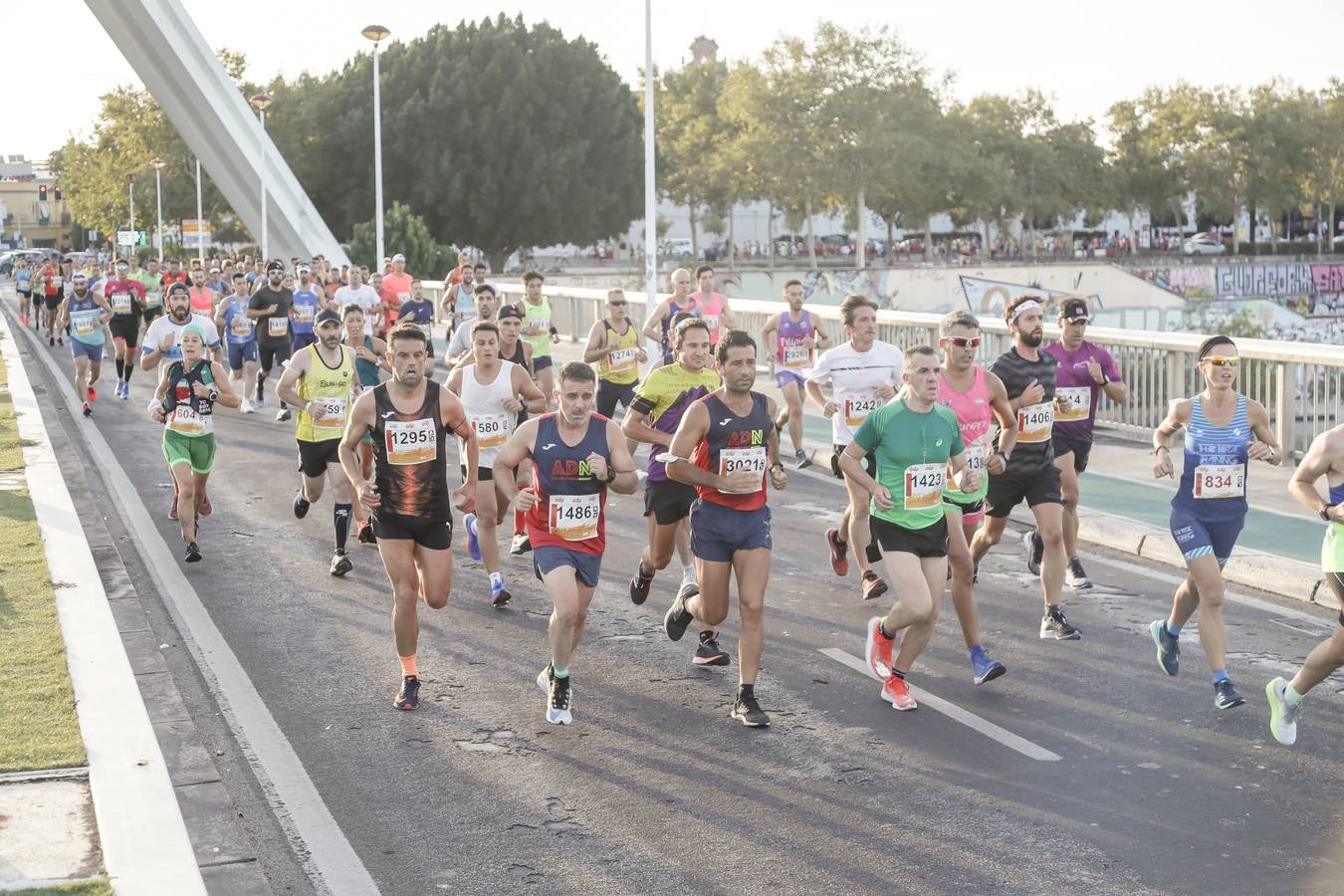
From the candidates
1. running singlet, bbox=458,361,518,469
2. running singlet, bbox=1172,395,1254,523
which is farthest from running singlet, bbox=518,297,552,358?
running singlet, bbox=1172,395,1254,523

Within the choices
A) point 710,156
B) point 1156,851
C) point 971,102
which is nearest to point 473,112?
point 710,156

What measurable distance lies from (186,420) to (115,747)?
5.40 metres

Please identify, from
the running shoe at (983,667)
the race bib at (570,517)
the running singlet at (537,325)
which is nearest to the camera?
the race bib at (570,517)

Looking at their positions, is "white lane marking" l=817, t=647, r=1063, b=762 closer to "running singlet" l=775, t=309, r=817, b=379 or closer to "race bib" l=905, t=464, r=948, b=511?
"race bib" l=905, t=464, r=948, b=511

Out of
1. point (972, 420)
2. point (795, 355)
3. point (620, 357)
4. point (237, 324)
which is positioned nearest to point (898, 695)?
point (972, 420)

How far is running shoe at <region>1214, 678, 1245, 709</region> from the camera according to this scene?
800 cm

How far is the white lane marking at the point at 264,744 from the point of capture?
6012mm

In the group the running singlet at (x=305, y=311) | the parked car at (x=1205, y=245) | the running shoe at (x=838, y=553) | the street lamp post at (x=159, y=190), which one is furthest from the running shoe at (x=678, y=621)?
the parked car at (x=1205, y=245)

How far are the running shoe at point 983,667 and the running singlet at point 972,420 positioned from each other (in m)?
0.89

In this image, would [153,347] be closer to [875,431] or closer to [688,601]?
[688,601]

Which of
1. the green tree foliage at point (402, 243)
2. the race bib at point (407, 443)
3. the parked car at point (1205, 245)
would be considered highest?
the parked car at point (1205, 245)

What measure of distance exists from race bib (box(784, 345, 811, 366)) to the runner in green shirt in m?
7.68

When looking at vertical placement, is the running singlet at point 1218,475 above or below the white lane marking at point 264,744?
above

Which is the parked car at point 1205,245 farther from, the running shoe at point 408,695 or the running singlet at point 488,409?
the running shoe at point 408,695
